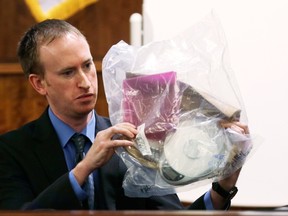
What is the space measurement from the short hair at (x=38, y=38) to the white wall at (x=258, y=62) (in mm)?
775

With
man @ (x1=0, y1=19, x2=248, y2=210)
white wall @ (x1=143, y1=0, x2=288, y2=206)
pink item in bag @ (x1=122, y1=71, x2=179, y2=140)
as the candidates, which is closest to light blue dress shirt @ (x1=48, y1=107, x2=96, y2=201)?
man @ (x1=0, y1=19, x2=248, y2=210)

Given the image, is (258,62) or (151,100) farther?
(258,62)

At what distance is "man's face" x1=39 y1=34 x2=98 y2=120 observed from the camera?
4.62 ft

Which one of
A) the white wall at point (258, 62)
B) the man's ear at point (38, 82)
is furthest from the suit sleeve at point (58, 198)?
the white wall at point (258, 62)

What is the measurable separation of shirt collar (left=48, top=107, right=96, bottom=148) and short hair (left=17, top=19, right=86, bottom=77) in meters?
0.13

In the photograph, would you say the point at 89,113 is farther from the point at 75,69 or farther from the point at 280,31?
the point at 280,31

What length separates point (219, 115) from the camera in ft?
3.92

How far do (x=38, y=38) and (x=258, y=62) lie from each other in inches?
39.3

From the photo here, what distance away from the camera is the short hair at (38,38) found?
1451 millimetres

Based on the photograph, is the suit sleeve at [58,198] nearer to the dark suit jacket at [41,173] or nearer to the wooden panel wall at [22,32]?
the dark suit jacket at [41,173]

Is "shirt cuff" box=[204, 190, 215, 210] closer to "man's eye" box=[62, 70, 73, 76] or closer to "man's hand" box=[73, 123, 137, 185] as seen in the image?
"man's hand" box=[73, 123, 137, 185]

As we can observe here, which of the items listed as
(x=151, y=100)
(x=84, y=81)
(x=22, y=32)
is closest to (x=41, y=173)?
(x=84, y=81)

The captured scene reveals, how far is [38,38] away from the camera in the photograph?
4.80 feet

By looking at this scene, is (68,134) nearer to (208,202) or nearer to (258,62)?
(208,202)
